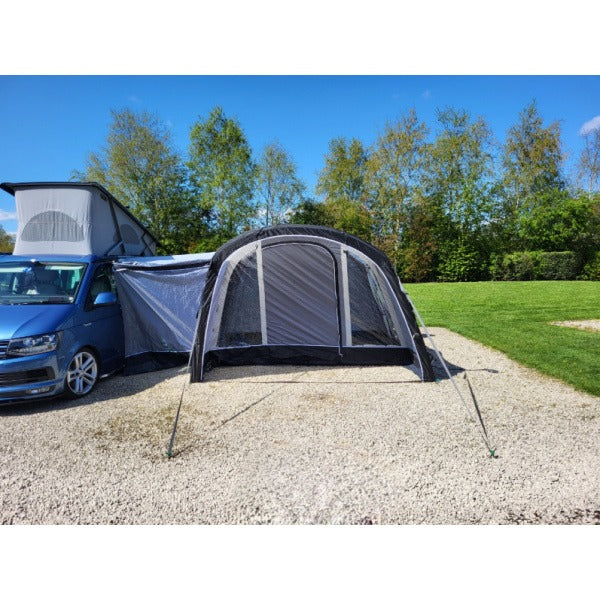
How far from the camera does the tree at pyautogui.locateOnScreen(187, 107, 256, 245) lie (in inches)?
832

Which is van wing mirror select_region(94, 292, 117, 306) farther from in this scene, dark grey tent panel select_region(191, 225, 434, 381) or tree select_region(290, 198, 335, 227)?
tree select_region(290, 198, 335, 227)

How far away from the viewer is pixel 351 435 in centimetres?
359

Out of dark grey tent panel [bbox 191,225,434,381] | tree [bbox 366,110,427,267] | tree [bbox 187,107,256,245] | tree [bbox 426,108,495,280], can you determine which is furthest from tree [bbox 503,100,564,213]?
dark grey tent panel [bbox 191,225,434,381]

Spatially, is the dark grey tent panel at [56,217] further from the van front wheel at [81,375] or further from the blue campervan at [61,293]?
the van front wheel at [81,375]

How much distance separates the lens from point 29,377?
400cm

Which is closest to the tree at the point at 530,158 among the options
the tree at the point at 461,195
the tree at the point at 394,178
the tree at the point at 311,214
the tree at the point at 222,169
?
the tree at the point at 461,195

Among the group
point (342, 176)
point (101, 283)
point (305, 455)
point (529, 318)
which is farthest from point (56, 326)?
point (342, 176)

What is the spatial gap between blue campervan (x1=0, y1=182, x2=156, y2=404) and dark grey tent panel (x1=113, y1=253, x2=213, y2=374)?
0.59ft

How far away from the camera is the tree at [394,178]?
21.9 meters

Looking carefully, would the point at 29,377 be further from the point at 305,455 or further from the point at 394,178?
the point at 394,178

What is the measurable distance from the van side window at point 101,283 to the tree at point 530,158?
25.1 meters
